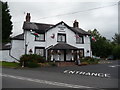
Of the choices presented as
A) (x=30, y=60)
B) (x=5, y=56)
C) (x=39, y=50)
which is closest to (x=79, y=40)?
(x=39, y=50)

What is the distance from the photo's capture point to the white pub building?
97.5ft

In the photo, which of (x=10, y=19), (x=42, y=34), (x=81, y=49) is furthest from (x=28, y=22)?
(x=10, y=19)

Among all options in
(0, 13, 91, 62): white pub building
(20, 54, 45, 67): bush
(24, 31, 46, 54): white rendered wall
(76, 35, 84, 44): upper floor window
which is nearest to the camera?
(20, 54, 45, 67): bush

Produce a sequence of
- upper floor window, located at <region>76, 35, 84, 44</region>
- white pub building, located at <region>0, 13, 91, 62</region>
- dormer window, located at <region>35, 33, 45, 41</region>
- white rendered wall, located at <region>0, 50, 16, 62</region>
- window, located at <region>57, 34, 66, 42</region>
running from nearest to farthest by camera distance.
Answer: white pub building, located at <region>0, 13, 91, 62</region> < dormer window, located at <region>35, 33, 45, 41</region> < white rendered wall, located at <region>0, 50, 16, 62</region> < window, located at <region>57, 34, 66, 42</region> < upper floor window, located at <region>76, 35, 84, 44</region>

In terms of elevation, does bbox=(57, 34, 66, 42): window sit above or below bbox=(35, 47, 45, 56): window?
above

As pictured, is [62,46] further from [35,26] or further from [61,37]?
[35,26]

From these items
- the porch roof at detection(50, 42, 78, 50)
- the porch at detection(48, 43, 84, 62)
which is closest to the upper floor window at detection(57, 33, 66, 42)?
the porch roof at detection(50, 42, 78, 50)

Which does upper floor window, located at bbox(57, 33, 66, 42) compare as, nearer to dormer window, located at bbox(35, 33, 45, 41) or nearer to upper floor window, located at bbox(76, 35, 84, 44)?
upper floor window, located at bbox(76, 35, 84, 44)

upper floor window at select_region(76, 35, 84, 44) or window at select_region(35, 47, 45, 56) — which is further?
upper floor window at select_region(76, 35, 84, 44)

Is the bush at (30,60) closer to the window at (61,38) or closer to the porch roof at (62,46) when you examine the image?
the porch roof at (62,46)

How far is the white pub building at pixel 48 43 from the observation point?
97.5ft

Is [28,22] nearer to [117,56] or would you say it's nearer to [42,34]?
[42,34]

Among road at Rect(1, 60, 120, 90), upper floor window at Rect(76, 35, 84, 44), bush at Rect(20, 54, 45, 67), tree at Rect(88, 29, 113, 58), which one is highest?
upper floor window at Rect(76, 35, 84, 44)

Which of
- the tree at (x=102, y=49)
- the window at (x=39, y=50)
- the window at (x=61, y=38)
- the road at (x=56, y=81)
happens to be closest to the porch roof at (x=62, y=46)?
the window at (x=61, y=38)
